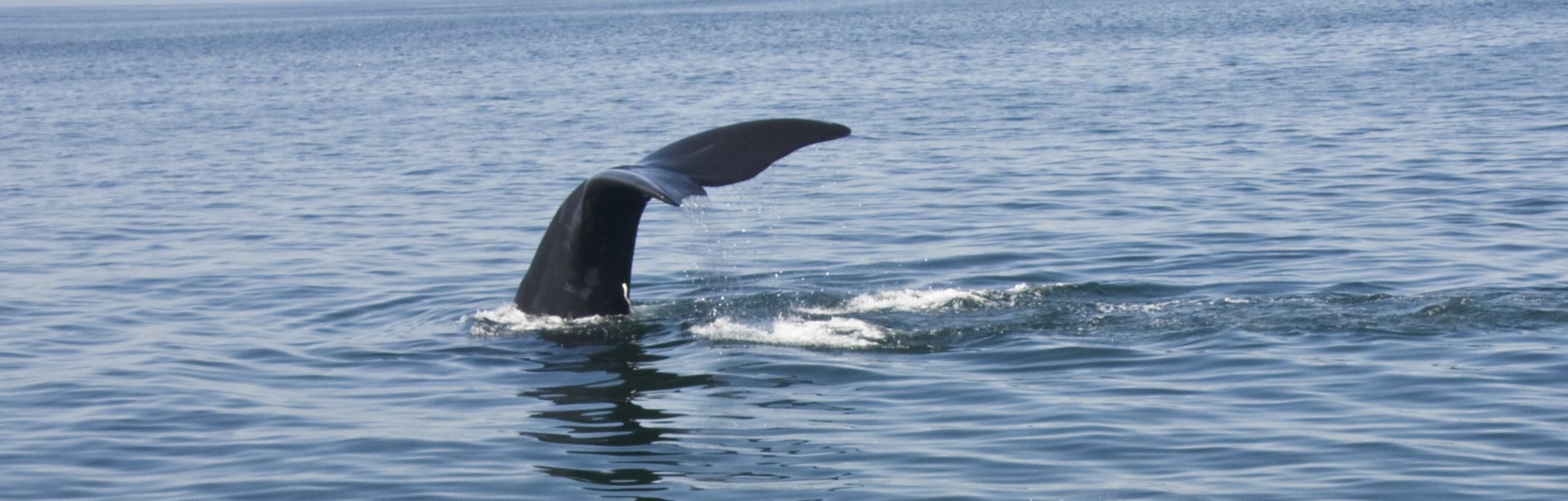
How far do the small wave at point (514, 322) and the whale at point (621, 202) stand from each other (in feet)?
0.14

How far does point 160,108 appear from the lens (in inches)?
1409

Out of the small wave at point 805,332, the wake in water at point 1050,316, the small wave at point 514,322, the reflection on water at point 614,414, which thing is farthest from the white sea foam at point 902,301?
the small wave at point 514,322

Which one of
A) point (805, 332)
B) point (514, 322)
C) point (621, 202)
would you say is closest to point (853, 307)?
point (805, 332)

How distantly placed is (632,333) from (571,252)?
971mm

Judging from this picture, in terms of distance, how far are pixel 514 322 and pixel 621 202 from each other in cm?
165

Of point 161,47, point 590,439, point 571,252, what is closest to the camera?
point 590,439

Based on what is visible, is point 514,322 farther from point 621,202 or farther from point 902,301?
point 902,301

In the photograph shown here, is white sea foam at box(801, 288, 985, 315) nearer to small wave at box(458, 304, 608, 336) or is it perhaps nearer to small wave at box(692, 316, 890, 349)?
small wave at box(692, 316, 890, 349)

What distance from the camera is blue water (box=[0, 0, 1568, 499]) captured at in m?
7.98

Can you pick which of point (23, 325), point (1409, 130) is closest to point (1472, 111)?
point (1409, 130)

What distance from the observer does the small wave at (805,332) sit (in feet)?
34.2

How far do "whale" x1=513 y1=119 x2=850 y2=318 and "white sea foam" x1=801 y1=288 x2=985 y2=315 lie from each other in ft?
4.66

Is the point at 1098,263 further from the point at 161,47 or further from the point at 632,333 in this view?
the point at 161,47

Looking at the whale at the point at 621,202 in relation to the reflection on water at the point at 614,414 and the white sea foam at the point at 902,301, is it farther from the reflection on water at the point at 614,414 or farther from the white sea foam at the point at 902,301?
the white sea foam at the point at 902,301
